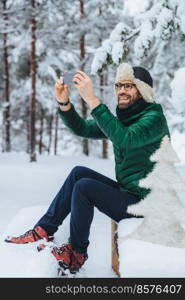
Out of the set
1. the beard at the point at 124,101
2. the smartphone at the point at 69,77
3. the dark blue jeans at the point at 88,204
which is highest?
the smartphone at the point at 69,77

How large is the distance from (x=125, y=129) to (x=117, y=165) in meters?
0.59

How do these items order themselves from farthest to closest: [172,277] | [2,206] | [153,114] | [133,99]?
[2,206] → [133,99] → [153,114] → [172,277]

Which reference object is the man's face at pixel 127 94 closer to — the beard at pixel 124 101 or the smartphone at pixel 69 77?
the beard at pixel 124 101

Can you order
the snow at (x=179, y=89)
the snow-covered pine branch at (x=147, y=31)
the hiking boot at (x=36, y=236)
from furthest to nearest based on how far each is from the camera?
the snow-covered pine branch at (x=147, y=31) → the snow at (x=179, y=89) → the hiking boot at (x=36, y=236)

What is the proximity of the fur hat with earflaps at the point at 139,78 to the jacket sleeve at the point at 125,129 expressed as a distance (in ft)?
1.08

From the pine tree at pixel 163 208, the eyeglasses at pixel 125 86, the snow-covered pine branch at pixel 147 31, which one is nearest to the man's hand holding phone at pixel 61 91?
the eyeglasses at pixel 125 86

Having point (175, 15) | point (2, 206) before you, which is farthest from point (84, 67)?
point (2, 206)

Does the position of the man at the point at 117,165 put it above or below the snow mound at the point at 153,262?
above

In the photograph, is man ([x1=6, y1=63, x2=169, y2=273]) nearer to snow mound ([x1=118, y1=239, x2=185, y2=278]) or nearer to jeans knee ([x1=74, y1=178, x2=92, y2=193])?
jeans knee ([x1=74, y1=178, x2=92, y2=193])

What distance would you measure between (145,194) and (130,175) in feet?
0.75

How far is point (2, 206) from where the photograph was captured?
7812 millimetres

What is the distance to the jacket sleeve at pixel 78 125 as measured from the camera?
14.8 ft

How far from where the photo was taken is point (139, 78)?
4055 millimetres

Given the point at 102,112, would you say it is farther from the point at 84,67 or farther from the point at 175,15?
the point at 84,67
